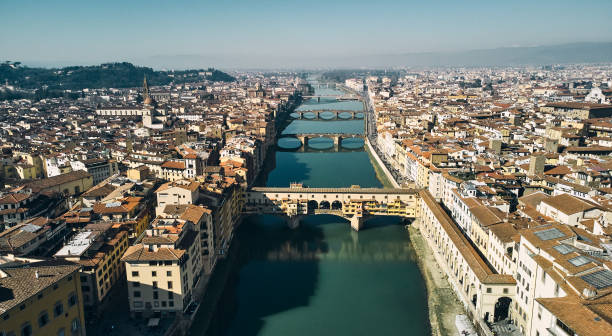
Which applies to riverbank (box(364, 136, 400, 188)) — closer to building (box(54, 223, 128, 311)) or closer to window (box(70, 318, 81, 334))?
building (box(54, 223, 128, 311))

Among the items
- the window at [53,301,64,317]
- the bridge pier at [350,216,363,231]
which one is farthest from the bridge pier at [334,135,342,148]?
the window at [53,301,64,317]

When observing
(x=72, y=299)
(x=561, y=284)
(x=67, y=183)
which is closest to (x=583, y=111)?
(x=561, y=284)

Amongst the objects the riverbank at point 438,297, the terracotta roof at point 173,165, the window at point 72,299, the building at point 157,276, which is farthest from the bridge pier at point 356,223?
the window at point 72,299

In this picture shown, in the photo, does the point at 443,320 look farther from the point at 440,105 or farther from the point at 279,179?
the point at 440,105

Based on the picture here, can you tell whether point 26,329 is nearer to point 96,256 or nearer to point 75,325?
point 75,325

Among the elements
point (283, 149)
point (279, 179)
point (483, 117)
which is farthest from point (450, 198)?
point (483, 117)

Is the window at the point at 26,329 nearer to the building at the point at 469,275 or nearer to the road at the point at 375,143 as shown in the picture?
the building at the point at 469,275
